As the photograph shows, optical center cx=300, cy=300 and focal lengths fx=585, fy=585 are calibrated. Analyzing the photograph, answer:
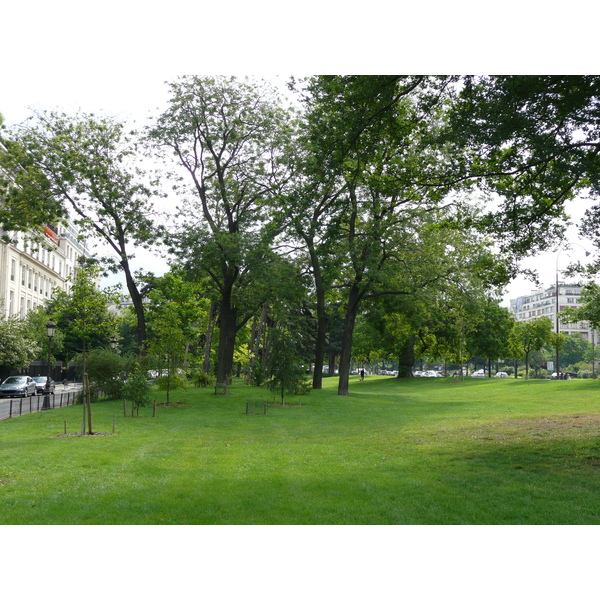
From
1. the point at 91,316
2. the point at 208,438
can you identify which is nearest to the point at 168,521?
the point at 208,438

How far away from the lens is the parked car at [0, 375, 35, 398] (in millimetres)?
40844

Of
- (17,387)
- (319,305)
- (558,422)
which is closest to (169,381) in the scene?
(319,305)

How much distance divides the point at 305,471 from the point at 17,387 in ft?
120

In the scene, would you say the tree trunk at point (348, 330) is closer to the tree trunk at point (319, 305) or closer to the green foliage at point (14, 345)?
the tree trunk at point (319, 305)

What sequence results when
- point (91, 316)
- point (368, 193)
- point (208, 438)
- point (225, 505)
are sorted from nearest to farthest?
point (225, 505), point (208, 438), point (368, 193), point (91, 316)

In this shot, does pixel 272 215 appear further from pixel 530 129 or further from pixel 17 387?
pixel 17 387

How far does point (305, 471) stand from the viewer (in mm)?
10922

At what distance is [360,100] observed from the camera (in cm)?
1266

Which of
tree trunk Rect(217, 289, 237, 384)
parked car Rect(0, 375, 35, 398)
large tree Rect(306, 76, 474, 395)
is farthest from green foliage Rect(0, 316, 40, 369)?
large tree Rect(306, 76, 474, 395)

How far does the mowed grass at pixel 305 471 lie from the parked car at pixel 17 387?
69.0 ft

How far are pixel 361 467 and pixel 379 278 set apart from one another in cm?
2205

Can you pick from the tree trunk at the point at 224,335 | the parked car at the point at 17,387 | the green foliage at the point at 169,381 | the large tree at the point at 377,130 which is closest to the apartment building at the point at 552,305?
the tree trunk at the point at 224,335

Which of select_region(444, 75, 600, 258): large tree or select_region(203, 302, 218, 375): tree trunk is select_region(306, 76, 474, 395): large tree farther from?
select_region(203, 302, 218, 375): tree trunk
